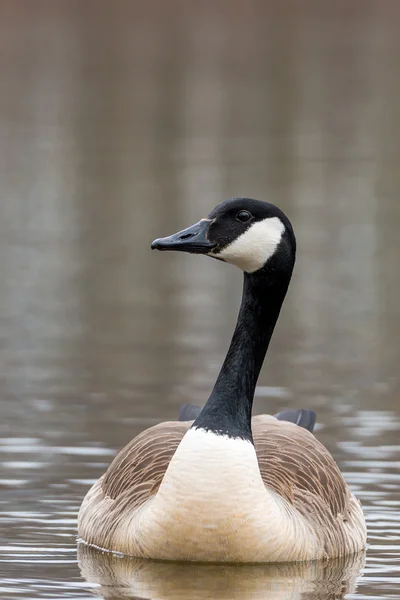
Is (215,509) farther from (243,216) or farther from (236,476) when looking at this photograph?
(243,216)

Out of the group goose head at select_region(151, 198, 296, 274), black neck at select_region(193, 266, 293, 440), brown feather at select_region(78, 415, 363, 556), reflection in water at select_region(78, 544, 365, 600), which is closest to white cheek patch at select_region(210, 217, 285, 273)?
goose head at select_region(151, 198, 296, 274)

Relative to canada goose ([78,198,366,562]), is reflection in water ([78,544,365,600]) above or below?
below

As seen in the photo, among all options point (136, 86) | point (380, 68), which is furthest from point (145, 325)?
point (380, 68)

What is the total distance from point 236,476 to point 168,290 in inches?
415

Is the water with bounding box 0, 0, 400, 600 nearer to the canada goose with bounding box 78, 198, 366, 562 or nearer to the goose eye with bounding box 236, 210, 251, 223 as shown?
the canada goose with bounding box 78, 198, 366, 562

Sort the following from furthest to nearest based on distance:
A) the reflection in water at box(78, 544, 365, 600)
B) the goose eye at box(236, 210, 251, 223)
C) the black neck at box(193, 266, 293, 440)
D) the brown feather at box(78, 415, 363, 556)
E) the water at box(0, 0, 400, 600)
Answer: the water at box(0, 0, 400, 600)
the brown feather at box(78, 415, 363, 556)
the goose eye at box(236, 210, 251, 223)
the black neck at box(193, 266, 293, 440)
the reflection in water at box(78, 544, 365, 600)

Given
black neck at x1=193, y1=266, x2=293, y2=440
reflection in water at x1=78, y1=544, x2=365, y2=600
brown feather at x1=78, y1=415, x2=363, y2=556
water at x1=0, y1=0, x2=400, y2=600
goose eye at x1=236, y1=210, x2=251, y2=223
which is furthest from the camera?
water at x1=0, y1=0, x2=400, y2=600

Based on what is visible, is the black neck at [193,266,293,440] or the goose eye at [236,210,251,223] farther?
the goose eye at [236,210,251,223]

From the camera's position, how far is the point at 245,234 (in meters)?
9.34

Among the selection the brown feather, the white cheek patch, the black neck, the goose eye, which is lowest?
the brown feather

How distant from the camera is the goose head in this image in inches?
367

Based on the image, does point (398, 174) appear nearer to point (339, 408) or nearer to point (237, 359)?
point (339, 408)

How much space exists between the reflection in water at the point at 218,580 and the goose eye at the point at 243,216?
1.85m

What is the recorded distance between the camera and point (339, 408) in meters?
13.8
